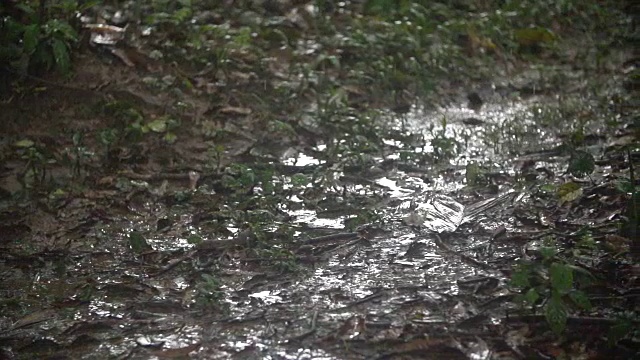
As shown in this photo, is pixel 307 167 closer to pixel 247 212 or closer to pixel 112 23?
pixel 247 212

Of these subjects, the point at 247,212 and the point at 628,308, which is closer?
the point at 628,308

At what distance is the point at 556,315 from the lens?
3074 millimetres

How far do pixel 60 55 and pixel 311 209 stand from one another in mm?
2114

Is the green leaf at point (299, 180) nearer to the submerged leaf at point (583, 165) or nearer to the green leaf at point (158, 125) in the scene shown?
the green leaf at point (158, 125)

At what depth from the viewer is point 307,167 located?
4938mm

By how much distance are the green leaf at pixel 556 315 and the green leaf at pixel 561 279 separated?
5 cm

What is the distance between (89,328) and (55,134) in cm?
195

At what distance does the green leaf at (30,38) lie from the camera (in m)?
5.04

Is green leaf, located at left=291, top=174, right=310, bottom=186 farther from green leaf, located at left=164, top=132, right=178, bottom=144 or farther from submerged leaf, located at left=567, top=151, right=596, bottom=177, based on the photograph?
submerged leaf, located at left=567, top=151, right=596, bottom=177

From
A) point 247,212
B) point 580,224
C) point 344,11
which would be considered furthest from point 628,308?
point 344,11

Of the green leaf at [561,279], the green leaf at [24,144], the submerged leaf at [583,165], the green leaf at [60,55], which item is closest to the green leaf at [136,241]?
the green leaf at [24,144]

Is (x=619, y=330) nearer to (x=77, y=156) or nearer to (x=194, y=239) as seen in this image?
(x=194, y=239)

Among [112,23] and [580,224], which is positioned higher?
[112,23]

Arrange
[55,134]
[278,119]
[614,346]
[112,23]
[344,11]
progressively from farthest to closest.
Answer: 1. [344,11]
2. [112,23]
3. [278,119]
4. [55,134]
5. [614,346]
